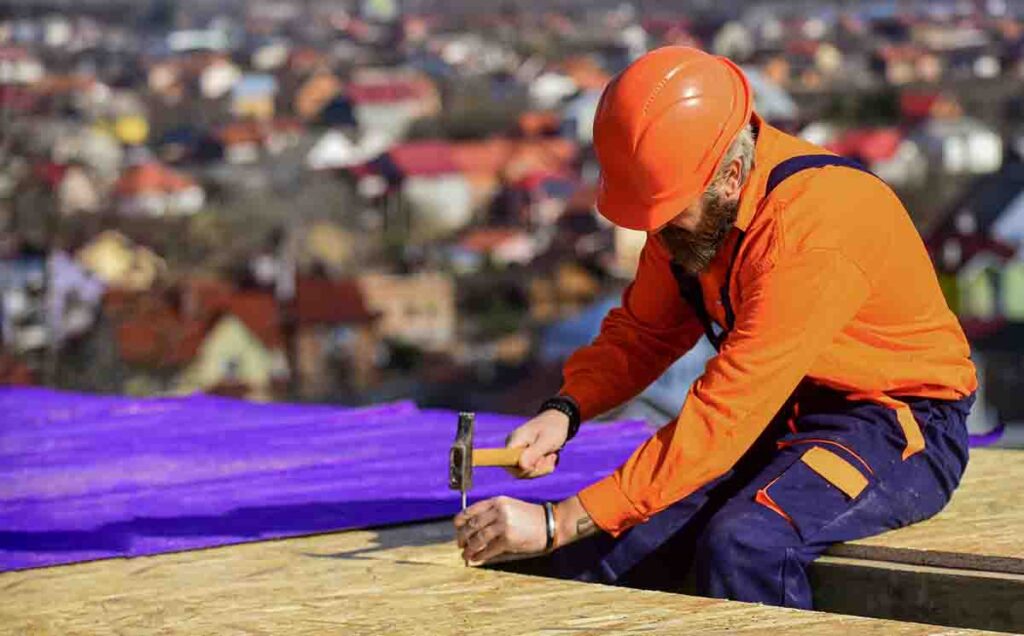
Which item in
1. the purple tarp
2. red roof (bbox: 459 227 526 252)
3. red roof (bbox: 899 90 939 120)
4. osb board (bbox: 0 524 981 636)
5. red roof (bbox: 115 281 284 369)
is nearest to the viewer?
osb board (bbox: 0 524 981 636)

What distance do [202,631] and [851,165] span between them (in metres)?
1.58

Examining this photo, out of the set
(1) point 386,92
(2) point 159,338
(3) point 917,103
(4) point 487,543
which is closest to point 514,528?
(4) point 487,543

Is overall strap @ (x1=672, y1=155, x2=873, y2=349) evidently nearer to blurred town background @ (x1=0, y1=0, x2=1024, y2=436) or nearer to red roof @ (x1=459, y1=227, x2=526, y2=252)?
blurred town background @ (x1=0, y1=0, x2=1024, y2=436)

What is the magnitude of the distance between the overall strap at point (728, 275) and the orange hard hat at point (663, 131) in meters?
0.12

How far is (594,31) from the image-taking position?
15300 cm

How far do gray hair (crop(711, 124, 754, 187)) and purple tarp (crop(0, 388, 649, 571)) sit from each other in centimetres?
116

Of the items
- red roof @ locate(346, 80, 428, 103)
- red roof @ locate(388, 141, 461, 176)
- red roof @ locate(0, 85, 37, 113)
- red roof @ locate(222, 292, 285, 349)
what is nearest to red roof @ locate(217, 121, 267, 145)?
red roof @ locate(346, 80, 428, 103)

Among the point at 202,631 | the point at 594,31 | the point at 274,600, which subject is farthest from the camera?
the point at 594,31

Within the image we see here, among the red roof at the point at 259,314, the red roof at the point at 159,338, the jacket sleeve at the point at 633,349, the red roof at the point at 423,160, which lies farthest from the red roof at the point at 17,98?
the jacket sleeve at the point at 633,349

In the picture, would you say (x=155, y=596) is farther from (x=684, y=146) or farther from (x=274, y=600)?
(x=684, y=146)

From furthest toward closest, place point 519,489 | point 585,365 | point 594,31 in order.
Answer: point 594,31 → point 519,489 → point 585,365

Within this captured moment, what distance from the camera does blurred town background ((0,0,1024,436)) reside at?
53906 mm

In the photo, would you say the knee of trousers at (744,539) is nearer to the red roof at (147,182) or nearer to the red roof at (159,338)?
the red roof at (159,338)

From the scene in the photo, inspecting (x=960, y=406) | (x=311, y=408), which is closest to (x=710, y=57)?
(x=960, y=406)
